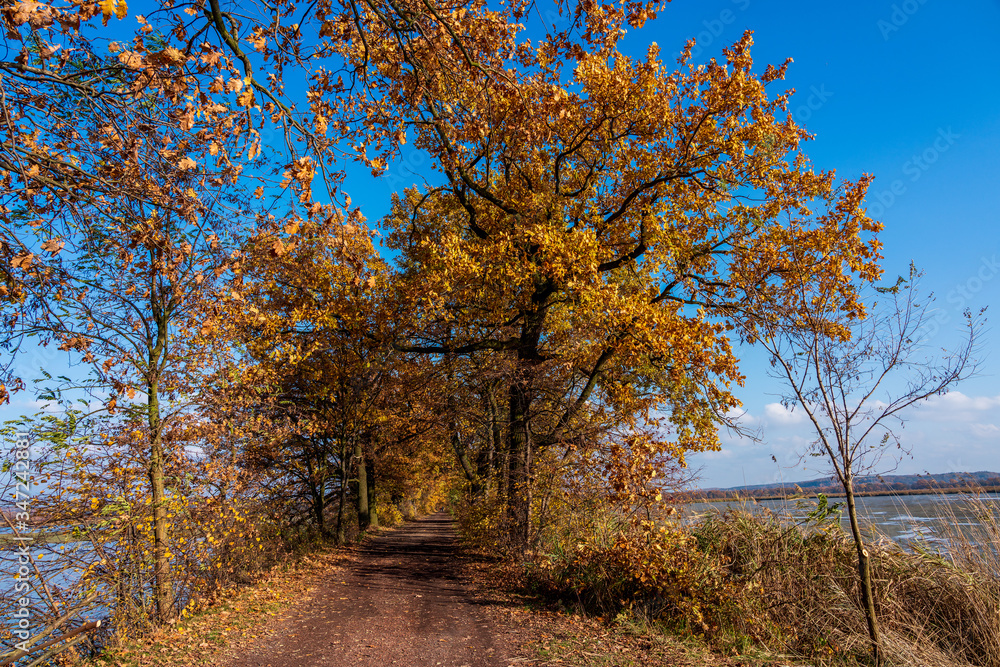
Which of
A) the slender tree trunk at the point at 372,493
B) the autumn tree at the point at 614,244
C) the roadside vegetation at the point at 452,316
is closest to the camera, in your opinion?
the roadside vegetation at the point at 452,316

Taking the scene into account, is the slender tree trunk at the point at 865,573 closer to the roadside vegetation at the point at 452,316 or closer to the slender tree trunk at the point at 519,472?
the roadside vegetation at the point at 452,316

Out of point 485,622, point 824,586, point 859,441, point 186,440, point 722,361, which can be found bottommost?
point 485,622

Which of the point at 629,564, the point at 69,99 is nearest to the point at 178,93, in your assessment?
the point at 69,99

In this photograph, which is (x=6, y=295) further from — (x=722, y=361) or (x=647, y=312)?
(x=722, y=361)

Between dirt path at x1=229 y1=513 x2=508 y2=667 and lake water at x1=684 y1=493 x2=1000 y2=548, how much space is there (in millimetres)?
3893

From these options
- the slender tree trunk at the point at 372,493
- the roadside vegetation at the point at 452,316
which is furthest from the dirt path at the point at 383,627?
the slender tree trunk at the point at 372,493

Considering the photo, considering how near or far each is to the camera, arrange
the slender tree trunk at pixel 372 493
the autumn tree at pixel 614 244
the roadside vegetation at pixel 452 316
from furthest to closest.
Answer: the slender tree trunk at pixel 372 493 < the autumn tree at pixel 614 244 < the roadside vegetation at pixel 452 316

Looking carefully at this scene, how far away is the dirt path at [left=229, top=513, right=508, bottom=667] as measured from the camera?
6082 millimetres

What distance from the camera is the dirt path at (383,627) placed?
20.0 feet

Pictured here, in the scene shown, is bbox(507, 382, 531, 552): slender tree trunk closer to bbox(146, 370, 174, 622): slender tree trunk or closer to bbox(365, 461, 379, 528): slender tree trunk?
bbox(146, 370, 174, 622): slender tree trunk

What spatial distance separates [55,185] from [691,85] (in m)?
10.9

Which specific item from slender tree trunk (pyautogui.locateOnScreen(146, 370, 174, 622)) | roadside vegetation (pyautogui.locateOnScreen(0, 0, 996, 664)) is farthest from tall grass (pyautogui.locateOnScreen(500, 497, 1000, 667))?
slender tree trunk (pyautogui.locateOnScreen(146, 370, 174, 622))

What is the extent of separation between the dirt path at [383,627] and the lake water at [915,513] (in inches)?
153

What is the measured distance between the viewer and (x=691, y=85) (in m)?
10.5
